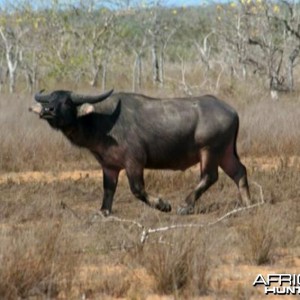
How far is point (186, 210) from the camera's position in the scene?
9.33 metres

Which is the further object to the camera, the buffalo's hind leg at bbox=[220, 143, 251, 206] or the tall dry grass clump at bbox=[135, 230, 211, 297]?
the buffalo's hind leg at bbox=[220, 143, 251, 206]

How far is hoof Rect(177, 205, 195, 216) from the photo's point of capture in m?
9.28

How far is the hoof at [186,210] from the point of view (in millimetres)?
9281

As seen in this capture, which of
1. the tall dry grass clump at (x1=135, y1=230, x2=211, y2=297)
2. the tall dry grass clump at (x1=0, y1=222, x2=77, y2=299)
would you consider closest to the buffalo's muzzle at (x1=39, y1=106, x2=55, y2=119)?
the tall dry grass clump at (x1=0, y1=222, x2=77, y2=299)

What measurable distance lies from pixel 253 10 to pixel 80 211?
46.1 ft

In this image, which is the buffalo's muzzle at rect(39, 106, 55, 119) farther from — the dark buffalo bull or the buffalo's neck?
the buffalo's neck

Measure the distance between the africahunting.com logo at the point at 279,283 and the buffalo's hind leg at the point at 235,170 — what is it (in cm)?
338

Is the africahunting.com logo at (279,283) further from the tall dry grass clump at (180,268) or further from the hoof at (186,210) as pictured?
the hoof at (186,210)

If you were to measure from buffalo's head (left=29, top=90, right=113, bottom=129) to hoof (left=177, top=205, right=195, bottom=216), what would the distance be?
1.44 metres

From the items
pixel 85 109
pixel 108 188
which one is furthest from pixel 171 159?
pixel 85 109

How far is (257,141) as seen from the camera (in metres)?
14.5

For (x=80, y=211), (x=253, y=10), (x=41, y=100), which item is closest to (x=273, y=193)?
(x=80, y=211)

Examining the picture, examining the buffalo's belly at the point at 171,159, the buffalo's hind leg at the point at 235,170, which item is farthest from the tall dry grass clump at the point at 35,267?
the buffalo's hind leg at the point at 235,170

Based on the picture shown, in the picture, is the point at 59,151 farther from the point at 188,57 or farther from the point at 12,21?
the point at 188,57
